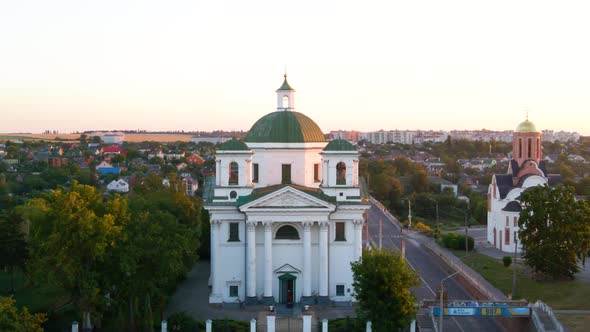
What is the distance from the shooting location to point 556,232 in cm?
4294

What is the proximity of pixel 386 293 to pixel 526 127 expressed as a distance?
34.0 metres

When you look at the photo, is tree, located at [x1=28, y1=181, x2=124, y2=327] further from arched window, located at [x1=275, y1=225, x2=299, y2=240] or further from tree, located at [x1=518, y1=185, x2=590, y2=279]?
tree, located at [x1=518, y1=185, x2=590, y2=279]

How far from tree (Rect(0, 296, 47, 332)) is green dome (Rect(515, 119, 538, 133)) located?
45116 millimetres

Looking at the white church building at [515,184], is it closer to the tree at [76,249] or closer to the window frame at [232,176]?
the window frame at [232,176]

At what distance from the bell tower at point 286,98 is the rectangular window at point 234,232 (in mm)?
9046

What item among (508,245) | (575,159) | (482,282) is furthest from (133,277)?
(575,159)

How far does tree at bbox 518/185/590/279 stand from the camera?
4309cm

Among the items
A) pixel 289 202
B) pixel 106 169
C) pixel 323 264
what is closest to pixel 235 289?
pixel 323 264

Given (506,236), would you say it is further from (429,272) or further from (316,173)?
(316,173)

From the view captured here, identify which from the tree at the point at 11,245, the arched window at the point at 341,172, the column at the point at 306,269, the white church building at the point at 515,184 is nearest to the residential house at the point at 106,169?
the white church building at the point at 515,184

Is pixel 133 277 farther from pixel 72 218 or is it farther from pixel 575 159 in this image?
pixel 575 159

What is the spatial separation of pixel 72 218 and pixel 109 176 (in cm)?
9096

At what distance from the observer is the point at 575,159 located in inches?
6043

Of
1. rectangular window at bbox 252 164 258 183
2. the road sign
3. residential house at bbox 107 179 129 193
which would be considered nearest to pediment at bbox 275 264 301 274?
rectangular window at bbox 252 164 258 183
